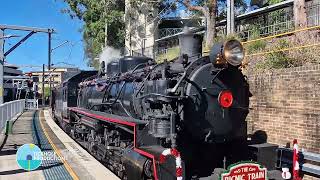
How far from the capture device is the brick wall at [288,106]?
30.8ft

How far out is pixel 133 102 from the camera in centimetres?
987

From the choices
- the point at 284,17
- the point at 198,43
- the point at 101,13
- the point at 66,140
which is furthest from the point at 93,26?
the point at 198,43

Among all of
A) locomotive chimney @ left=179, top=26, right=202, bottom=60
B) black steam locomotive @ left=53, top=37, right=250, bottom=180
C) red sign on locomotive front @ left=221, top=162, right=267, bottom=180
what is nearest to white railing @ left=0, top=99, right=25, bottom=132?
black steam locomotive @ left=53, top=37, right=250, bottom=180

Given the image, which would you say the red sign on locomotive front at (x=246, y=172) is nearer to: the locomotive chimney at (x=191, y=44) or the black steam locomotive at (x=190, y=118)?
the black steam locomotive at (x=190, y=118)

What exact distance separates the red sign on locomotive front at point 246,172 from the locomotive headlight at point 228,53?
68.7 inches

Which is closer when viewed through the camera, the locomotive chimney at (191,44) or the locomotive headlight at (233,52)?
the locomotive headlight at (233,52)

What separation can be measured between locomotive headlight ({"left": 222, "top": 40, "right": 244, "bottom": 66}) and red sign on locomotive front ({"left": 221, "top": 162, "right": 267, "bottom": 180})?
1.75m

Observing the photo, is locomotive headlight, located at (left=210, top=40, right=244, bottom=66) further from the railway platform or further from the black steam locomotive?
the railway platform

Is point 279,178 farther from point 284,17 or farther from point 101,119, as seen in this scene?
point 284,17

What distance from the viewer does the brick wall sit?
9.40m

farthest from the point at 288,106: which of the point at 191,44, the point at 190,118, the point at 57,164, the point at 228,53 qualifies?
the point at 57,164

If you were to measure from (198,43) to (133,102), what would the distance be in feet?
6.97

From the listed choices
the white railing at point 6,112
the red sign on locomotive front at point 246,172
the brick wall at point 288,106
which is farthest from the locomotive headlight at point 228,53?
the white railing at point 6,112

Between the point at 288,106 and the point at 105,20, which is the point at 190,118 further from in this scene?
the point at 105,20
